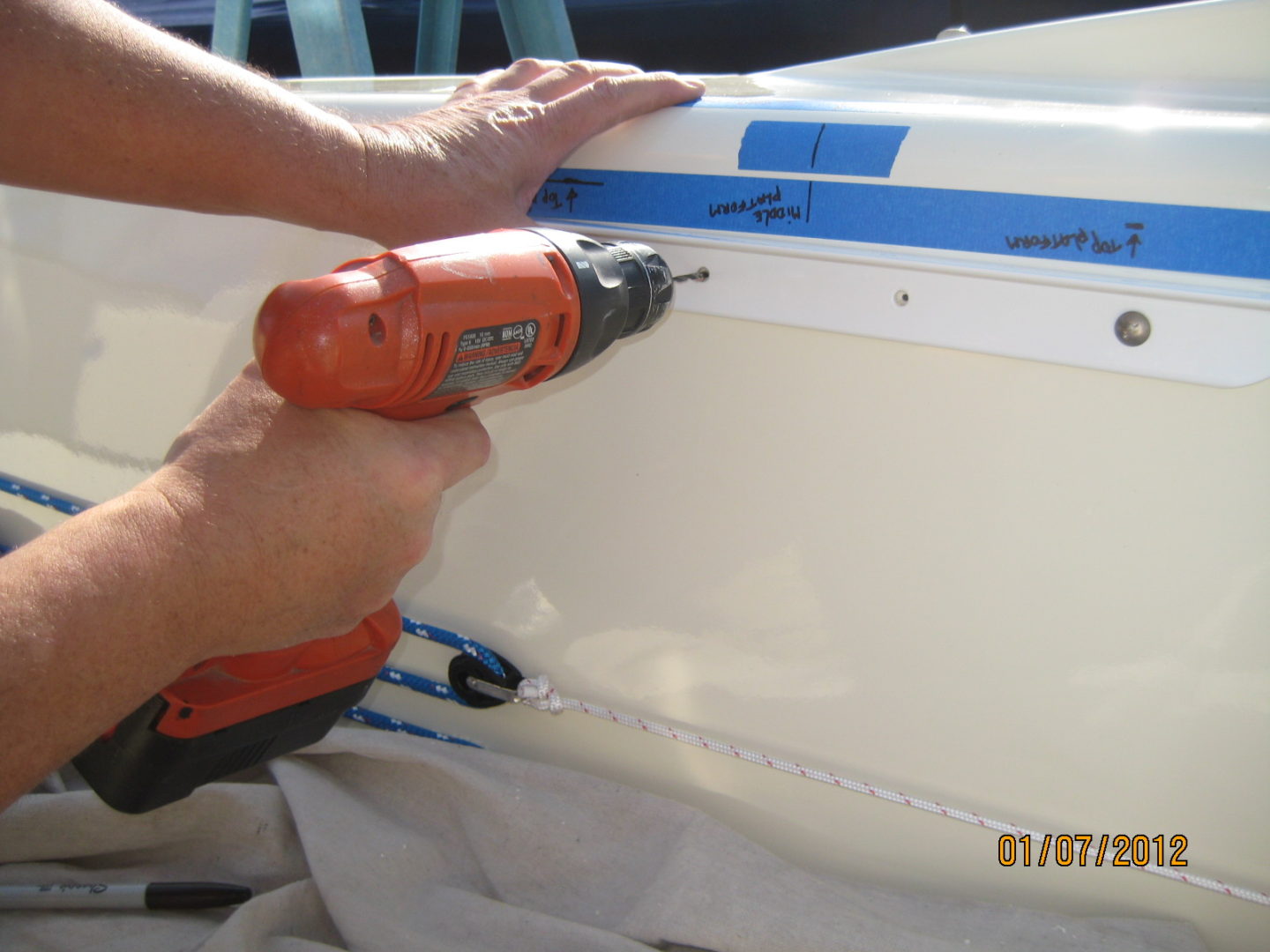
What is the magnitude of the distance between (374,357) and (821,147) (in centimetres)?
47

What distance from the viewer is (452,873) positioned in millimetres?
1164

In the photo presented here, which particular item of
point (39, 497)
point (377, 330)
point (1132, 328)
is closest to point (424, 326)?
point (377, 330)

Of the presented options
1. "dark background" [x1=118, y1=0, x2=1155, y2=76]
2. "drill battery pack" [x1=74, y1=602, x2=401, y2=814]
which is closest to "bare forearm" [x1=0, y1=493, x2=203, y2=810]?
"drill battery pack" [x1=74, y1=602, x2=401, y2=814]

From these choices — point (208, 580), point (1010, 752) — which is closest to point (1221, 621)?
point (1010, 752)

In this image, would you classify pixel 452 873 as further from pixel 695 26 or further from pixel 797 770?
pixel 695 26

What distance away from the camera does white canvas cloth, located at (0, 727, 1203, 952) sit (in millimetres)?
979


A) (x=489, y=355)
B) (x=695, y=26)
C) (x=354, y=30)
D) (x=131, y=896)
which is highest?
(x=695, y=26)

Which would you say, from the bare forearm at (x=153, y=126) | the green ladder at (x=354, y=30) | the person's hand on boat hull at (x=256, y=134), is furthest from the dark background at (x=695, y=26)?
the bare forearm at (x=153, y=126)

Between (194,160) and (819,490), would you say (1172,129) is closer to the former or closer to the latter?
(819,490)

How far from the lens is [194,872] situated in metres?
1.24

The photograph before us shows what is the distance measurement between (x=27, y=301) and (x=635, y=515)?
3.71ft
